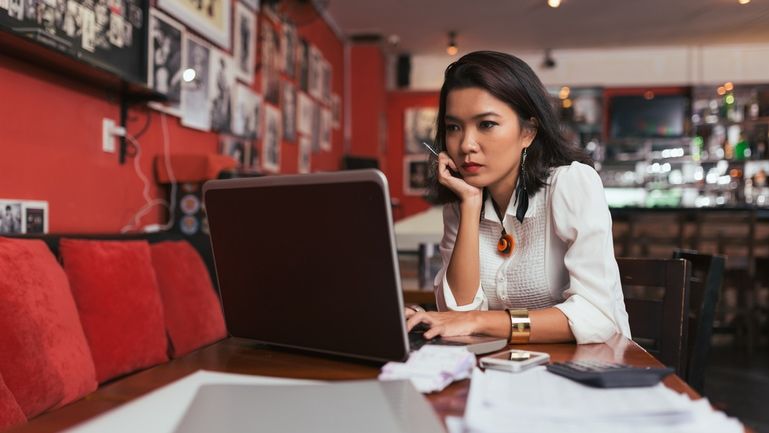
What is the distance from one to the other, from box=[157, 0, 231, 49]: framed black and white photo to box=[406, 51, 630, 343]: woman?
6.88 feet

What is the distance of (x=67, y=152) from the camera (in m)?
2.44

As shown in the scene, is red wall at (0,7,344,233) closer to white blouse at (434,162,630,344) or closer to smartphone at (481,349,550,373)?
white blouse at (434,162,630,344)

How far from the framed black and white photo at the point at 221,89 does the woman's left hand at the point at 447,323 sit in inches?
113

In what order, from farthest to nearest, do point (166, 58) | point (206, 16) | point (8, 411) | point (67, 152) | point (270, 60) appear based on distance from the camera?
1. point (270, 60)
2. point (206, 16)
3. point (166, 58)
4. point (67, 152)
5. point (8, 411)

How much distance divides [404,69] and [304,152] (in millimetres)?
3188

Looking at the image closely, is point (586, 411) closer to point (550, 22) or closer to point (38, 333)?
point (38, 333)

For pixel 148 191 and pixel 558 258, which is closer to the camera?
pixel 558 258

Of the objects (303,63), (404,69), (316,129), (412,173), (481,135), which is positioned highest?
(404,69)

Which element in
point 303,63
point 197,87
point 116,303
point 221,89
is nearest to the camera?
point 116,303

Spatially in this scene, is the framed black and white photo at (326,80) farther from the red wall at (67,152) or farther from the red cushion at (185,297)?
the red cushion at (185,297)

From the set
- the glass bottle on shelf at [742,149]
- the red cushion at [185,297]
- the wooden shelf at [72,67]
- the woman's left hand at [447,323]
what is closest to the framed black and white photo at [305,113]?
the wooden shelf at [72,67]

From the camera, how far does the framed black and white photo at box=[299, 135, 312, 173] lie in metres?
5.73

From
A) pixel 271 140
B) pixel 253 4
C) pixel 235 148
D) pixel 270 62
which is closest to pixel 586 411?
pixel 235 148

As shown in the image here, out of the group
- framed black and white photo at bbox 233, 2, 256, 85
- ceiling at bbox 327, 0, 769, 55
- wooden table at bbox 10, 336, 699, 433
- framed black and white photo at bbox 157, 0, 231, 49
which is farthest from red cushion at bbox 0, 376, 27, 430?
ceiling at bbox 327, 0, 769, 55
